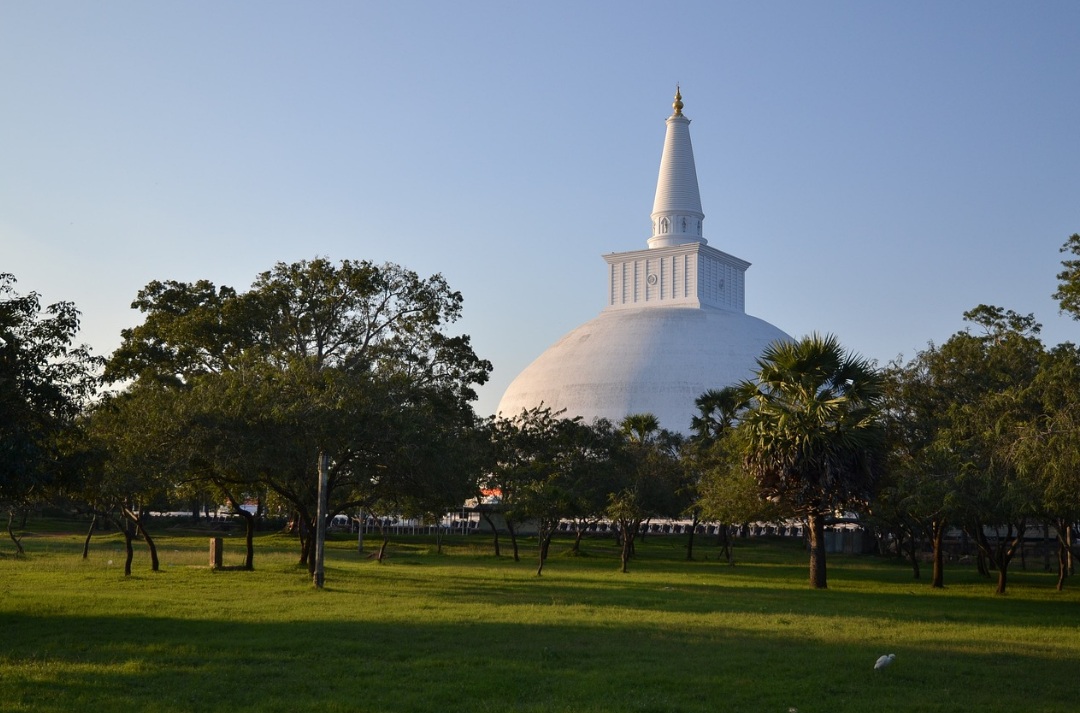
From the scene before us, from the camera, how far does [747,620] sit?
68.8 ft

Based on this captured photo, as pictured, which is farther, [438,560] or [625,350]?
[625,350]

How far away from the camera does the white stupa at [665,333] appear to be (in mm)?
80562

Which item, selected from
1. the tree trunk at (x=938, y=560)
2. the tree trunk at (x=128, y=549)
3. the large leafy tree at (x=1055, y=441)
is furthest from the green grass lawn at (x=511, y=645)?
the large leafy tree at (x=1055, y=441)

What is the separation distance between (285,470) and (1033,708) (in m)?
20.2

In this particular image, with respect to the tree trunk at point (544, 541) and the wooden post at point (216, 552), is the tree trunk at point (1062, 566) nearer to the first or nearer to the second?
→ the tree trunk at point (544, 541)

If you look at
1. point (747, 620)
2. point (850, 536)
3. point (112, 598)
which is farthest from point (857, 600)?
point (850, 536)

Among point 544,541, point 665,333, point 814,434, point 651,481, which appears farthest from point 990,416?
point 665,333

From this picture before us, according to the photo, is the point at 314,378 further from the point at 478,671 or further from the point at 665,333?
the point at 665,333

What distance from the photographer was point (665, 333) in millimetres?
84500

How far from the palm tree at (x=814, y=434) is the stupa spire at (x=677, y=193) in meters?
55.9

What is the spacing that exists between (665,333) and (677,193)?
11544 millimetres

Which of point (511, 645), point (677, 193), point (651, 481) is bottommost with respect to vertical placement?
point (511, 645)

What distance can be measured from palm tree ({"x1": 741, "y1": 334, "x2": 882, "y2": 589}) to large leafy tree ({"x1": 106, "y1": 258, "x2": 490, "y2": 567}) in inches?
345

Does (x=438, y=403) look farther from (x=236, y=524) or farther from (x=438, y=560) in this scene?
(x=236, y=524)
